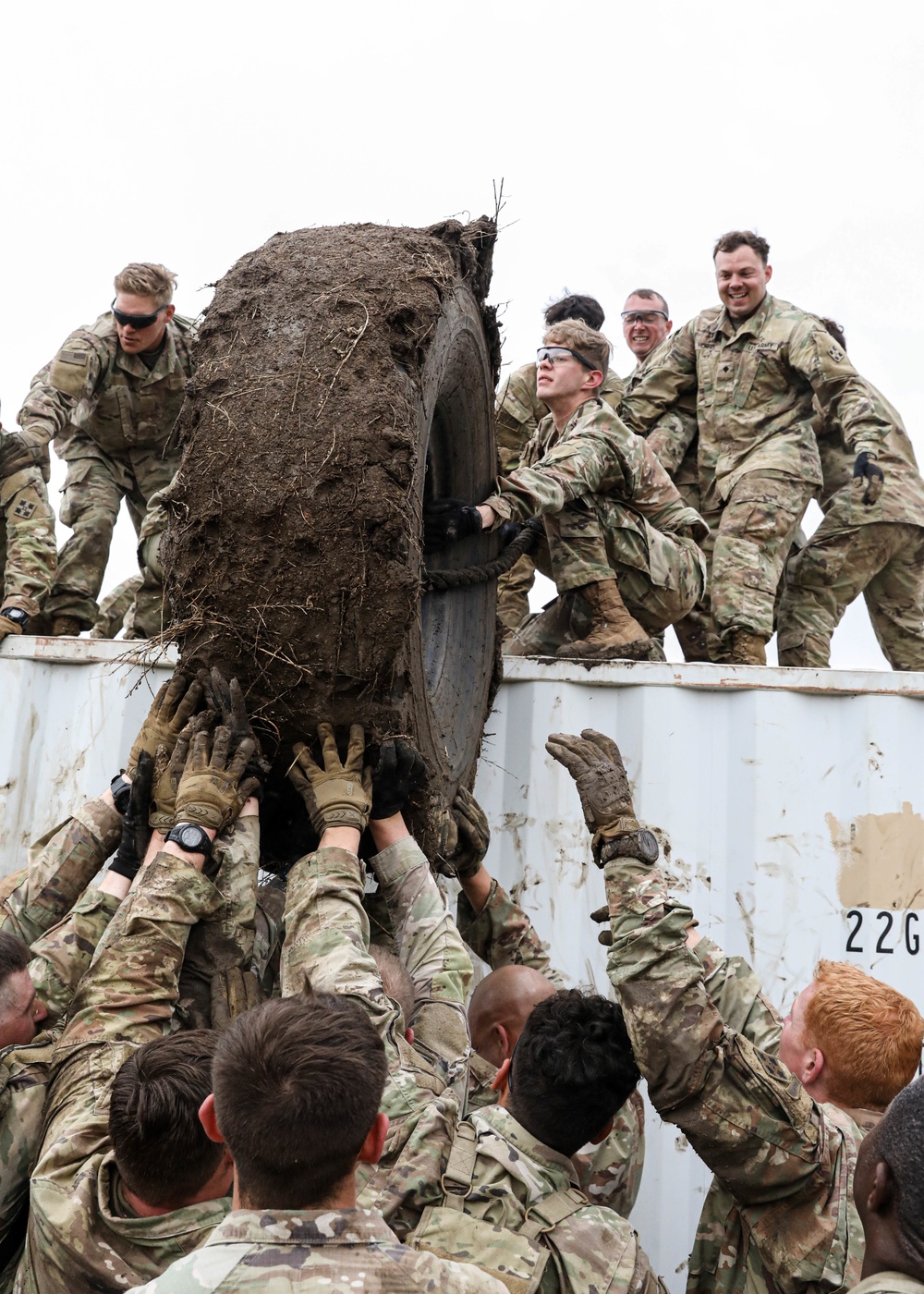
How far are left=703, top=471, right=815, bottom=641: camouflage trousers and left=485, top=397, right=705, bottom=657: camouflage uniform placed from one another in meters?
0.25

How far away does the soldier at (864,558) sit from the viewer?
5.31 m

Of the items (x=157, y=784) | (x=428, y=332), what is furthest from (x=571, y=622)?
(x=157, y=784)

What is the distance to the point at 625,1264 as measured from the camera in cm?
196

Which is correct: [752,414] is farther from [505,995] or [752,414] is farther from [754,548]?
[505,995]

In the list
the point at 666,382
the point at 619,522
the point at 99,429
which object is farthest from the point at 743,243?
the point at 99,429

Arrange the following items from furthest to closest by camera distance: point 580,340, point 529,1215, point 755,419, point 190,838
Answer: point 755,419 → point 580,340 → point 190,838 → point 529,1215

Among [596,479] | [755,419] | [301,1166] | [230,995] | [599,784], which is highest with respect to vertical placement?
[755,419]

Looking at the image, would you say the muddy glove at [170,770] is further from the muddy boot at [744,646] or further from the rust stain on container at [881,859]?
the muddy boot at [744,646]

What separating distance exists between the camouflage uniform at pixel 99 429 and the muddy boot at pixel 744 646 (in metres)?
2.43

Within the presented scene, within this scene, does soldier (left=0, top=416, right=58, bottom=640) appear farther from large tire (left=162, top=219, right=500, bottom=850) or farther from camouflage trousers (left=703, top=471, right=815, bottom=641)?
camouflage trousers (left=703, top=471, right=815, bottom=641)

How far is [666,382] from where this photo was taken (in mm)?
5789

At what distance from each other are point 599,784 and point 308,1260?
4.03 ft

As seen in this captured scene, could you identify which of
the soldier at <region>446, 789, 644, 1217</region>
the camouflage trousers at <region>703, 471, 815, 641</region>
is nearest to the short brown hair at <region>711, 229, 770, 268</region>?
the camouflage trousers at <region>703, 471, 815, 641</region>

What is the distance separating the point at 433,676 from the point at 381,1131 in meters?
2.07
